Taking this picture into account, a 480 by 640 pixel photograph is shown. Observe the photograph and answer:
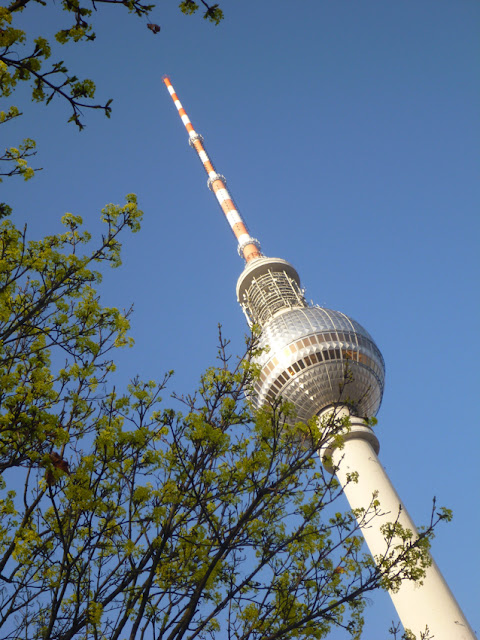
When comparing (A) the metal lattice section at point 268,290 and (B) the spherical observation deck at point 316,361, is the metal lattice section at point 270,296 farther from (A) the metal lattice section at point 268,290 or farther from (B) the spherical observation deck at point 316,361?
(B) the spherical observation deck at point 316,361

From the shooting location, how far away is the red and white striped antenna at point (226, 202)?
46125 mm

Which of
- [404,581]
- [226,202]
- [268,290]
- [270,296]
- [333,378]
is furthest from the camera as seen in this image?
[226,202]

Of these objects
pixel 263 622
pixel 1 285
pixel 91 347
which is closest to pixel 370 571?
pixel 263 622

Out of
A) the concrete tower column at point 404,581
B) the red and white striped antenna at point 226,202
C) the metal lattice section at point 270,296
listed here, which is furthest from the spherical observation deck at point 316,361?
the red and white striped antenna at point 226,202

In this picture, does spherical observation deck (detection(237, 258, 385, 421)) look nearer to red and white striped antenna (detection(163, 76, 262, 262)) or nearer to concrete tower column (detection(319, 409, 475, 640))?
concrete tower column (detection(319, 409, 475, 640))

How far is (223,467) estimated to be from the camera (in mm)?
8062

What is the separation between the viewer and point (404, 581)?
77.6ft

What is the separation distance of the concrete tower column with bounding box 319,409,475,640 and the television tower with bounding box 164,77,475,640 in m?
0.04

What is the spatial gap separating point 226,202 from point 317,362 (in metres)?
22.9

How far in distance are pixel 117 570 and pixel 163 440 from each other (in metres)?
1.86

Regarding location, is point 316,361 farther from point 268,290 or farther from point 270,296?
point 268,290

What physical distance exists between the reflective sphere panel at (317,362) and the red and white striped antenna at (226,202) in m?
12.1

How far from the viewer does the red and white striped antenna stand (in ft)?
151

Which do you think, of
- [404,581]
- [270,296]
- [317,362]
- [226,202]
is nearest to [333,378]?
[317,362]
